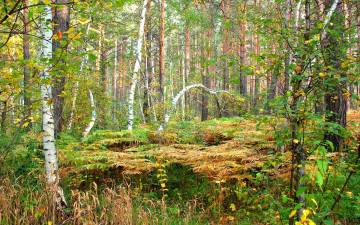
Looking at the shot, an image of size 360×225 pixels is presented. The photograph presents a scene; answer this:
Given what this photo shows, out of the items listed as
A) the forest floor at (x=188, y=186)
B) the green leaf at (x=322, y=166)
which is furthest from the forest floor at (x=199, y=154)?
the green leaf at (x=322, y=166)

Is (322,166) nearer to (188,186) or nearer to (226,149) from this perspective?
(226,149)

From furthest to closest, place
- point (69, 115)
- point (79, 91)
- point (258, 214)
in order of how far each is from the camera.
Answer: point (69, 115)
point (79, 91)
point (258, 214)

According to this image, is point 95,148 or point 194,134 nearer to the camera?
point 95,148

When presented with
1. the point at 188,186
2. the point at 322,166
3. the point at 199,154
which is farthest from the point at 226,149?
the point at 322,166

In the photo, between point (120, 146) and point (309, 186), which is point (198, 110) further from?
point (309, 186)

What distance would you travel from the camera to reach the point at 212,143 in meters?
6.28

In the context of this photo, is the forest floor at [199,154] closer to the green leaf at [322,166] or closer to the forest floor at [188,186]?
the forest floor at [188,186]

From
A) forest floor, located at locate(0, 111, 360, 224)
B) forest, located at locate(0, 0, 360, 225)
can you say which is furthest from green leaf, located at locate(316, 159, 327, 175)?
forest floor, located at locate(0, 111, 360, 224)

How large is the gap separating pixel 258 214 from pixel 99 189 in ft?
10.8

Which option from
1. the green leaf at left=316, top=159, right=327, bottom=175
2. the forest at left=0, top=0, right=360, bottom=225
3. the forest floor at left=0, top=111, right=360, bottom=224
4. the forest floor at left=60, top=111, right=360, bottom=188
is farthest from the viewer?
the forest floor at left=60, top=111, right=360, bottom=188

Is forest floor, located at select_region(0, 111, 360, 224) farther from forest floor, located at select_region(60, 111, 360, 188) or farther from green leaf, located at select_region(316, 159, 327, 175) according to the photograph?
green leaf, located at select_region(316, 159, 327, 175)

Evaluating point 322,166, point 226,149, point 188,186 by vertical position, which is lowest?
point 188,186

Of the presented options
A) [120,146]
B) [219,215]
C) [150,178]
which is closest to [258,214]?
[219,215]

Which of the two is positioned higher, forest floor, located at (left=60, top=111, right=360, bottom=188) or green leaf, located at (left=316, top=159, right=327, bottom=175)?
green leaf, located at (left=316, top=159, right=327, bottom=175)
